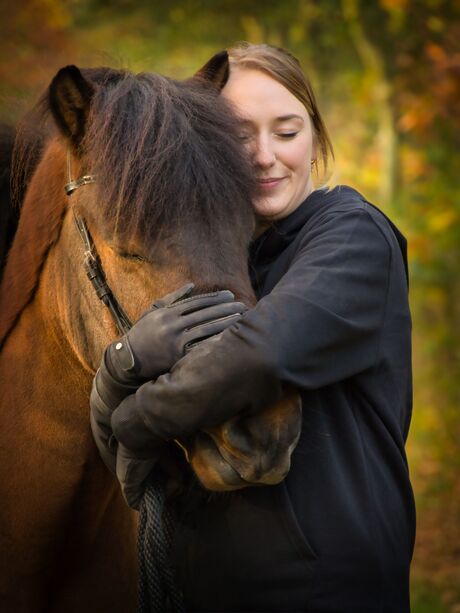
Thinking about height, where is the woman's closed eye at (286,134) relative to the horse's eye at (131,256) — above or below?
above

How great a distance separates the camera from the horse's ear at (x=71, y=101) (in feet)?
8.96

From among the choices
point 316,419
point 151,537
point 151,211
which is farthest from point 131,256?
point 151,537

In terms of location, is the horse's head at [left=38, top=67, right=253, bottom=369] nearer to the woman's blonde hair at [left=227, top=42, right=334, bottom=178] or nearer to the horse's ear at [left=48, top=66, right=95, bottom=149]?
the horse's ear at [left=48, top=66, right=95, bottom=149]

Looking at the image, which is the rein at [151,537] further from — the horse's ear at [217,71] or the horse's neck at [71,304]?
the horse's ear at [217,71]

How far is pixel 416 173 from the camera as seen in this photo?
37.8 feet

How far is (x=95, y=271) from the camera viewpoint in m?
2.67

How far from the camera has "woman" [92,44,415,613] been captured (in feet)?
7.33

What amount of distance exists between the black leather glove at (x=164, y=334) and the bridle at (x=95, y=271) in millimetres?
208

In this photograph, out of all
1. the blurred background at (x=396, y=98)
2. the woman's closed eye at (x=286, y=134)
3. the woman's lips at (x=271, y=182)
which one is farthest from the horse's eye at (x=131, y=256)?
the blurred background at (x=396, y=98)

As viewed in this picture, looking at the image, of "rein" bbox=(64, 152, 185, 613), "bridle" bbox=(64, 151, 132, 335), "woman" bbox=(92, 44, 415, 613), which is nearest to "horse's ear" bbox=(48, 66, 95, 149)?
"bridle" bbox=(64, 151, 132, 335)

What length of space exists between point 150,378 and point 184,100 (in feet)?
3.20

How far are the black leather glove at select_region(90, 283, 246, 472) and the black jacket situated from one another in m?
0.05

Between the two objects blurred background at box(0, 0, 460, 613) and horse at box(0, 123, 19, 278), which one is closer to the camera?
horse at box(0, 123, 19, 278)

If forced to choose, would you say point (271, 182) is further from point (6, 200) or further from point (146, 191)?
point (6, 200)
